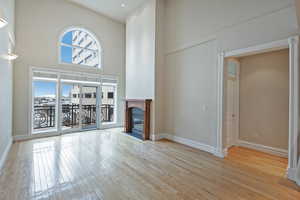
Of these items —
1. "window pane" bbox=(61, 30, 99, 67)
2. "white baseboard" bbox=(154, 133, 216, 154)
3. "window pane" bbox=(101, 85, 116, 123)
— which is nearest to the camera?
"white baseboard" bbox=(154, 133, 216, 154)

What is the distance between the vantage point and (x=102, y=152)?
3793 millimetres

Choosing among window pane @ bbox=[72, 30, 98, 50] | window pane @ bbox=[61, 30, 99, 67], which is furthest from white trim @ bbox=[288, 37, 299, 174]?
window pane @ bbox=[72, 30, 98, 50]

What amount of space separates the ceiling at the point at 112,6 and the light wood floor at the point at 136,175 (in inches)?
206

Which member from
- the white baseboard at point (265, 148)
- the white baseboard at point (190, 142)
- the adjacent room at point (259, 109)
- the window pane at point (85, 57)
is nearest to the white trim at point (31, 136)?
the window pane at point (85, 57)

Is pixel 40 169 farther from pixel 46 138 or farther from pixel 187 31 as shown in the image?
pixel 187 31

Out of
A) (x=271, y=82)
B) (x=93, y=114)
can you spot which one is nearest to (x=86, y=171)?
(x=93, y=114)

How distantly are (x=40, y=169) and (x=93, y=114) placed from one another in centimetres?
391

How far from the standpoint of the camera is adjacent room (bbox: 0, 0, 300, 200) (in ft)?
8.16

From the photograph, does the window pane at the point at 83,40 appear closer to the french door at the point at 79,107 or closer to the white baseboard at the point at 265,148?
the french door at the point at 79,107

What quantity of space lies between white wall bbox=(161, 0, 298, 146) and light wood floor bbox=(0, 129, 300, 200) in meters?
1.03

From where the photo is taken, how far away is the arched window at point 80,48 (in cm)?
577

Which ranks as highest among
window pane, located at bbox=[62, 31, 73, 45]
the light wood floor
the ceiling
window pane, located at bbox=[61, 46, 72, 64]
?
the ceiling

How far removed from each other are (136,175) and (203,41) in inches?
144

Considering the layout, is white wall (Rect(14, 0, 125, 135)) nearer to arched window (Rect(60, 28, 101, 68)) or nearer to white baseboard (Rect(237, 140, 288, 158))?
arched window (Rect(60, 28, 101, 68))
